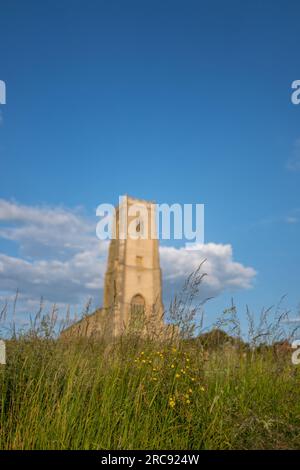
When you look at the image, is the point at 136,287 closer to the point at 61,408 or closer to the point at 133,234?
the point at 133,234

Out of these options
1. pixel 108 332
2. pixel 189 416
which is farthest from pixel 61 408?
pixel 108 332

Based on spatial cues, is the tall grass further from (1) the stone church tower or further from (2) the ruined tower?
(2) the ruined tower

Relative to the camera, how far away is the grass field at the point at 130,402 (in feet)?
11.9

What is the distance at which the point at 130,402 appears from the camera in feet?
12.8

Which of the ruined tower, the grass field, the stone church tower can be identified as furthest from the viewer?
the ruined tower

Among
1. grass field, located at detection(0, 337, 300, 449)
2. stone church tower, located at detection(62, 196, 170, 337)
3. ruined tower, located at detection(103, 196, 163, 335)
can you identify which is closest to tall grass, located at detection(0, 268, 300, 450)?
grass field, located at detection(0, 337, 300, 449)

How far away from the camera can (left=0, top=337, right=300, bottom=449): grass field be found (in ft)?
11.9

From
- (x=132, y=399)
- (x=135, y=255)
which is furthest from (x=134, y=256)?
(x=132, y=399)

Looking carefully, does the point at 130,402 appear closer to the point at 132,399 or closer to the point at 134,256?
the point at 132,399

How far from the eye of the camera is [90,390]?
4145 millimetres

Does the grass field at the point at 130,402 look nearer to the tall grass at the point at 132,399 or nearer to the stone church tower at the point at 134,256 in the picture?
the tall grass at the point at 132,399

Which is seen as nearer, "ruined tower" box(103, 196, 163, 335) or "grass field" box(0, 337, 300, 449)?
"grass field" box(0, 337, 300, 449)

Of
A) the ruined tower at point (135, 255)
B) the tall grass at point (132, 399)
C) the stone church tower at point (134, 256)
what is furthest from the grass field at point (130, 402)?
the ruined tower at point (135, 255)
